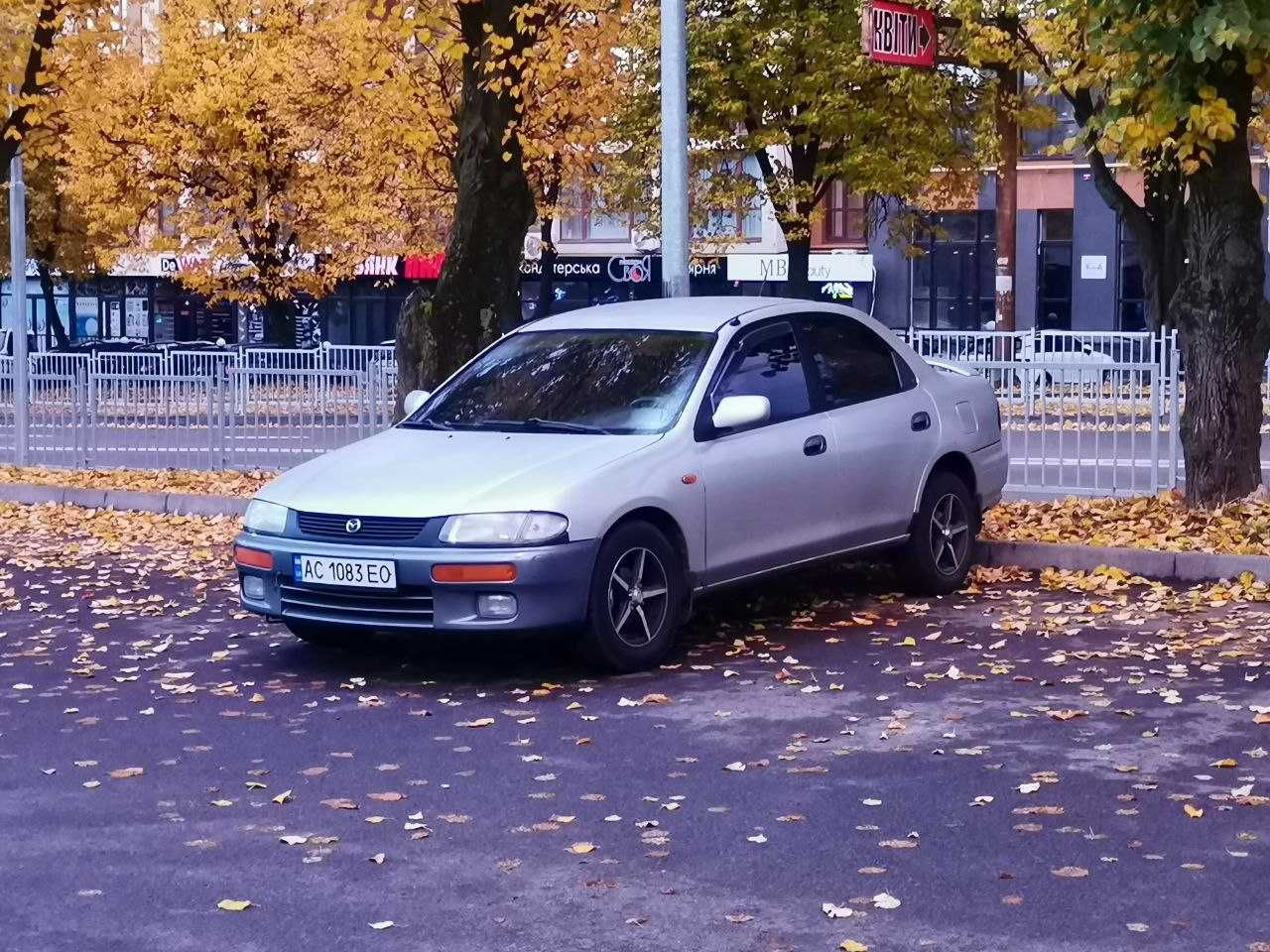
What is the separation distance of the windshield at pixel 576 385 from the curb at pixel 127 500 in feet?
19.3

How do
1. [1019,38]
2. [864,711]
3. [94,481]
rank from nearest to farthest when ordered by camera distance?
1. [864,711]
2. [94,481]
3. [1019,38]

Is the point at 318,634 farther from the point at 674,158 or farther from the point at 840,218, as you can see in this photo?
the point at 840,218

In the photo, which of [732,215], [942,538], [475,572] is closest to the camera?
[475,572]

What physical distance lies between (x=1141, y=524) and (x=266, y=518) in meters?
6.46

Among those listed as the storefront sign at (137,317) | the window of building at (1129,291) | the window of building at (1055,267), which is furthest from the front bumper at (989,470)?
the storefront sign at (137,317)

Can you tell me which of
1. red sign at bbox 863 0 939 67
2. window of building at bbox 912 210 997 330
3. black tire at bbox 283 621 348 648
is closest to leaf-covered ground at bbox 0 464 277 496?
red sign at bbox 863 0 939 67

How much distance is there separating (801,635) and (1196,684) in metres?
2.17

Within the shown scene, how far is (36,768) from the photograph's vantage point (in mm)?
7344

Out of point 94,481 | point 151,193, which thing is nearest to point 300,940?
point 94,481

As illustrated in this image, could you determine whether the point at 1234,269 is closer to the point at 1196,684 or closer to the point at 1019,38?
the point at 1196,684

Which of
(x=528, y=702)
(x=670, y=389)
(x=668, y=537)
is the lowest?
(x=528, y=702)

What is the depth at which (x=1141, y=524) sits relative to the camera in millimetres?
13500

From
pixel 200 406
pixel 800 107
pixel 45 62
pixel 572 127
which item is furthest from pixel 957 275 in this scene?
pixel 200 406

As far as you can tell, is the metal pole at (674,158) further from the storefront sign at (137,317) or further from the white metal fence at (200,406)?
the storefront sign at (137,317)
